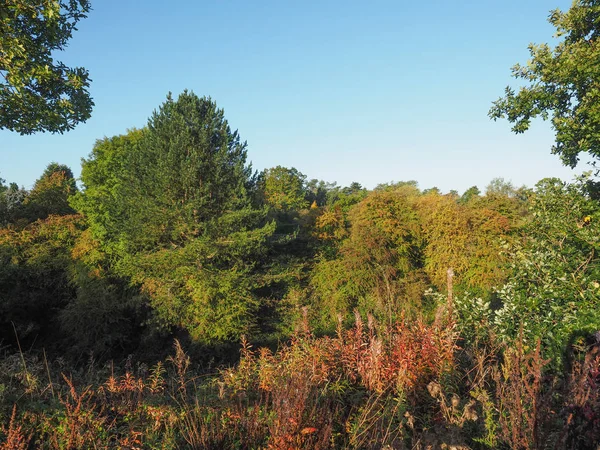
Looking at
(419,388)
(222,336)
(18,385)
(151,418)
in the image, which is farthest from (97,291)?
(419,388)

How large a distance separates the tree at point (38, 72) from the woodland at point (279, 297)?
42 millimetres

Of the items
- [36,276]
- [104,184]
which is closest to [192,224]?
[104,184]

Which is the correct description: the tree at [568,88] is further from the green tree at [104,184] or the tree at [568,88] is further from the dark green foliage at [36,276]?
the dark green foliage at [36,276]

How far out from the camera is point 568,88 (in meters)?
6.28

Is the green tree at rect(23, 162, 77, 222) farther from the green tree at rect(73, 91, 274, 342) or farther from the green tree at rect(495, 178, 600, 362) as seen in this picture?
the green tree at rect(495, 178, 600, 362)

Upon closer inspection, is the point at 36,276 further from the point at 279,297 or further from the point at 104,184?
the point at 279,297

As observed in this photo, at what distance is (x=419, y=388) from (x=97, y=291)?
629 inches

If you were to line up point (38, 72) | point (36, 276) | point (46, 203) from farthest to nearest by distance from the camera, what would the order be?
point (46, 203)
point (36, 276)
point (38, 72)

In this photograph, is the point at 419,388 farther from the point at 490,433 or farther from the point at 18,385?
the point at 18,385

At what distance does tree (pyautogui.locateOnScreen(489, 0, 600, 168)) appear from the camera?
18.0ft

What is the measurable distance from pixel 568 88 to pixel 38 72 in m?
8.81

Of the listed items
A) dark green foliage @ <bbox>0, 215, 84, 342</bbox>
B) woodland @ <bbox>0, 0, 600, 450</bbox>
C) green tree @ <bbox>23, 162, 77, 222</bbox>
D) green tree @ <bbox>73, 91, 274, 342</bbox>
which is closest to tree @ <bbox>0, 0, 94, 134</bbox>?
woodland @ <bbox>0, 0, 600, 450</bbox>

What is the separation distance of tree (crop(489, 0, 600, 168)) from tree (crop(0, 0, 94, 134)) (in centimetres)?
786

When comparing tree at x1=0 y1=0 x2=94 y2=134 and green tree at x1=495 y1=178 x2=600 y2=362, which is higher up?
tree at x1=0 y1=0 x2=94 y2=134
